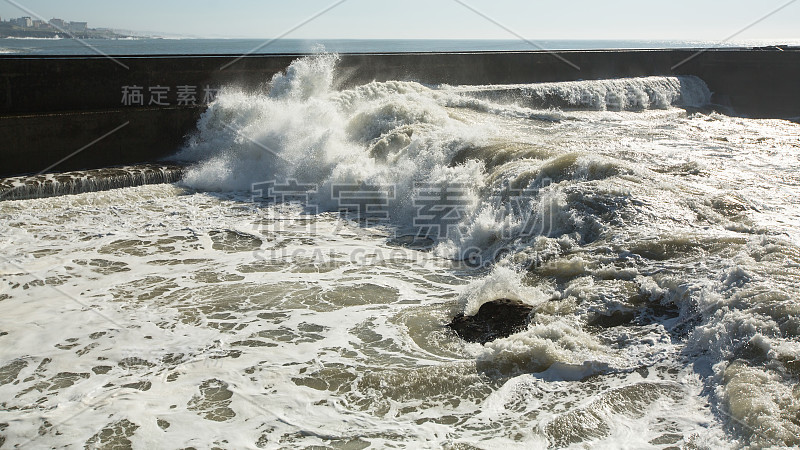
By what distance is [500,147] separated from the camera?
9.14 metres

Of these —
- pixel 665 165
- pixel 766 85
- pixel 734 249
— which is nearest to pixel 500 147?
pixel 665 165

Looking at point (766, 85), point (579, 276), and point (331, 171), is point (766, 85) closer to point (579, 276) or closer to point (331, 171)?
point (331, 171)

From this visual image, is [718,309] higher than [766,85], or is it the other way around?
[766,85]

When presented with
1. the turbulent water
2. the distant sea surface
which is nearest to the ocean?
the distant sea surface

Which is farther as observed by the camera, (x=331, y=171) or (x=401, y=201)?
(x=331, y=171)

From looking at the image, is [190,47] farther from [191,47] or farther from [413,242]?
[413,242]

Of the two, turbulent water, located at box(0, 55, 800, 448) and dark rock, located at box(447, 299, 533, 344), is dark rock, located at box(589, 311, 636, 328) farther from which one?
dark rock, located at box(447, 299, 533, 344)

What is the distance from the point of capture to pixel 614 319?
4852 millimetres

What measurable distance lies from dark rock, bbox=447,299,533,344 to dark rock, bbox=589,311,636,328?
507mm

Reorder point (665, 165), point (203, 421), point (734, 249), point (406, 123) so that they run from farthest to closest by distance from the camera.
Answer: point (406, 123)
point (665, 165)
point (734, 249)
point (203, 421)

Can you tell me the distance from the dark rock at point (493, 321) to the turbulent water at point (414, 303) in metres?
0.14

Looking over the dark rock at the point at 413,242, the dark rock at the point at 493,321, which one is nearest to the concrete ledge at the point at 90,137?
the dark rock at the point at 413,242

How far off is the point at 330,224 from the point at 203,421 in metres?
4.75

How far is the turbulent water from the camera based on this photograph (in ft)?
12.3
